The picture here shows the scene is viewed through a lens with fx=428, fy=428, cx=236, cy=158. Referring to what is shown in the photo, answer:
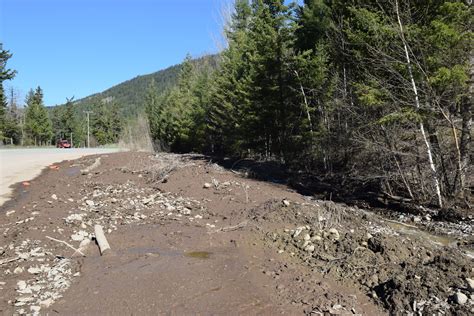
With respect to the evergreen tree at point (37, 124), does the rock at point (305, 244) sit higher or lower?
lower

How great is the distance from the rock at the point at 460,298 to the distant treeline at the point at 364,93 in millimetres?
6430

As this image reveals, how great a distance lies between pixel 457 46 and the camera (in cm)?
1096

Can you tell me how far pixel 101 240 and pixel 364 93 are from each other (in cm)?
842

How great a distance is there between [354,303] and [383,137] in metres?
8.53

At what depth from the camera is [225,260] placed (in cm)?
702

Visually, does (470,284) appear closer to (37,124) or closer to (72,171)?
(72,171)

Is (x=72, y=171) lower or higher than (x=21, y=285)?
higher

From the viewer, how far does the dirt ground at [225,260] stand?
5387 millimetres

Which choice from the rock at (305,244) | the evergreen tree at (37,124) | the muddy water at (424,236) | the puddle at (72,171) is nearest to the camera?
the rock at (305,244)

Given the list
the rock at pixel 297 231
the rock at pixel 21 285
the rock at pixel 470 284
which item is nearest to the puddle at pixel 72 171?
the rock at pixel 21 285

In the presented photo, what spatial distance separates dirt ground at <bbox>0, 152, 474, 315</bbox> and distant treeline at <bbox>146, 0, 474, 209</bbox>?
2.28 meters

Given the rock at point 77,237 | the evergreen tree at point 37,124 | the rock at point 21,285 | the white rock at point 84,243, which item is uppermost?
the evergreen tree at point 37,124

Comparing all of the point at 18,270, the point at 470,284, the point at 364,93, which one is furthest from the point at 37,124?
the point at 470,284

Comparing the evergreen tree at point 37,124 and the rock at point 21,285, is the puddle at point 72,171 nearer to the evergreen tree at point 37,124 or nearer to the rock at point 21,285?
the rock at point 21,285
